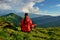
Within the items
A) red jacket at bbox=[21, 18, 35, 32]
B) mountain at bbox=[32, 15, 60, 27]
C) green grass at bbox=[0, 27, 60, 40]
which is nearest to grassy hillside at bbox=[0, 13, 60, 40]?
green grass at bbox=[0, 27, 60, 40]

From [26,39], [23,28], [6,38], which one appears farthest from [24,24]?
[6,38]

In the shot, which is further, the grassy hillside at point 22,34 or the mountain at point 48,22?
the mountain at point 48,22

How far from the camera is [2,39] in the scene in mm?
12016

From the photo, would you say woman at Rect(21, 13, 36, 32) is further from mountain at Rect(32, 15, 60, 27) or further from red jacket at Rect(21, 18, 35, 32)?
mountain at Rect(32, 15, 60, 27)

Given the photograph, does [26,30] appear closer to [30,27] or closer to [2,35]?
[30,27]

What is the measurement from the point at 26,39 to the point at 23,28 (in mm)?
7922

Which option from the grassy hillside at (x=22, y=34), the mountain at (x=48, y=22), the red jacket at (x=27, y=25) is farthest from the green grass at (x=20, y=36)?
the mountain at (x=48, y=22)

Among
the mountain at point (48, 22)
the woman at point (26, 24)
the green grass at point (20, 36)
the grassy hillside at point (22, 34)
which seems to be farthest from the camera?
the mountain at point (48, 22)

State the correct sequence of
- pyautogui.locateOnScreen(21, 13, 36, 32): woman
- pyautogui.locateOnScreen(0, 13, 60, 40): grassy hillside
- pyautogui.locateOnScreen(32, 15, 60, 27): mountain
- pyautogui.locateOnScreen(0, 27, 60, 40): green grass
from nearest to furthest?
pyautogui.locateOnScreen(0, 27, 60, 40): green grass → pyautogui.locateOnScreen(0, 13, 60, 40): grassy hillside → pyautogui.locateOnScreen(21, 13, 36, 32): woman → pyautogui.locateOnScreen(32, 15, 60, 27): mountain

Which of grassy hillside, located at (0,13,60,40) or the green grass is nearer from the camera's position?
the green grass

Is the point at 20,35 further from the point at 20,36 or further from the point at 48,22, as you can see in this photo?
the point at 48,22

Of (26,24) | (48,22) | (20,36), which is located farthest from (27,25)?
(48,22)

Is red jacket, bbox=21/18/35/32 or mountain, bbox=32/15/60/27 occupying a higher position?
red jacket, bbox=21/18/35/32

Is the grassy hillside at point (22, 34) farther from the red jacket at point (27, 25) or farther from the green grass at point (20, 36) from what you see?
the red jacket at point (27, 25)
